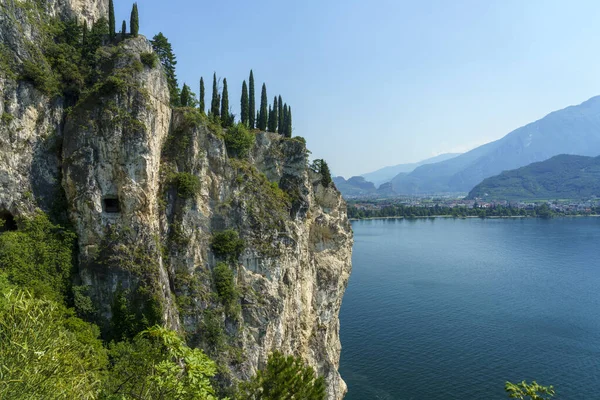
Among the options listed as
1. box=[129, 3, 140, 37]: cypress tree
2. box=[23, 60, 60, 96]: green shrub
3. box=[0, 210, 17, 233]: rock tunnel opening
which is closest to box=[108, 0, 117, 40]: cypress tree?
box=[129, 3, 140, 37]: cypress tree

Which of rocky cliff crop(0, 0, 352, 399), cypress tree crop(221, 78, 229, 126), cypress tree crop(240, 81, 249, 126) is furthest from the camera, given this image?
cypress tree crop(240, 81, 249, 126)

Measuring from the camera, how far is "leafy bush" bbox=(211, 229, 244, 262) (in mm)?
31656

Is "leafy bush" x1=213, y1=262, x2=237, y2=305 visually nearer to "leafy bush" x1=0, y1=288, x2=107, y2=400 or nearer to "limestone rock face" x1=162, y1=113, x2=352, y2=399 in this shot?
"limestone rock face" x1=162, y1=113, x2=352, y2=399

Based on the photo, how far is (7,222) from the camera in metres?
27.5

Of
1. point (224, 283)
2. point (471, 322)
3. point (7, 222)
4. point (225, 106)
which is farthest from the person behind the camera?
point (471, 322)

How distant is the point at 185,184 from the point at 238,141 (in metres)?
8.20

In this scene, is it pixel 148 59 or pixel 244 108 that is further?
pixel 244 108

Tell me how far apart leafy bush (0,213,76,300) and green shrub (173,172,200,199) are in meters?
8.08

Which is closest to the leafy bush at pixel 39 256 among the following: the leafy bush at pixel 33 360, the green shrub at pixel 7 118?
the green shrub at pixel 7 118

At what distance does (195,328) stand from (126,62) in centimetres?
2176

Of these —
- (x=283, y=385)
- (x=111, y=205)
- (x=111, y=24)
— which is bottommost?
(x=283, y=385)

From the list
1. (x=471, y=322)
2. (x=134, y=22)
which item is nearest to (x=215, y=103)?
(x=134, y=22)

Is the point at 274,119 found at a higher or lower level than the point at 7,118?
higher

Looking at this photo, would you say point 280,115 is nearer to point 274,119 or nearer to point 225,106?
point 274,119
